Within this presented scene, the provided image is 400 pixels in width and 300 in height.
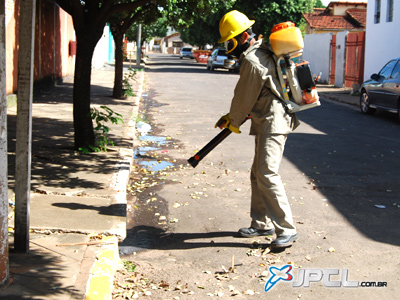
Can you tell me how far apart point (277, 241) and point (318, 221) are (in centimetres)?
120

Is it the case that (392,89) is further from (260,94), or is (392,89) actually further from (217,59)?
(217,59)

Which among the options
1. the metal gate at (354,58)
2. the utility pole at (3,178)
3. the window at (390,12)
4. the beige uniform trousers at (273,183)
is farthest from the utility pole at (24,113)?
the metal gate at (354,58)

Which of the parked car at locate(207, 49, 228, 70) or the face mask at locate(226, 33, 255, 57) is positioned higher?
the parked car at locate(207, 49, 228, 70)

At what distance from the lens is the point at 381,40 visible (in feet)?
79.4

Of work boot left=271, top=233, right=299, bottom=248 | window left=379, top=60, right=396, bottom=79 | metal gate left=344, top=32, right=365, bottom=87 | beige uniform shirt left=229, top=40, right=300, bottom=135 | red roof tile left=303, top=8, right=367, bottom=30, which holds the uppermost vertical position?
red roof tile left=303, top=8, right=367, bottom=30

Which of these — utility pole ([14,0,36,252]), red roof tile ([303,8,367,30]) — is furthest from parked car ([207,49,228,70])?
utility pole ([14,0,36,252])

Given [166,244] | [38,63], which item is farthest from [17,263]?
[38,63]

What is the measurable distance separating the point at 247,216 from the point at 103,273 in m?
2.30

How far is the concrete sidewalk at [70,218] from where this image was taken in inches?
159

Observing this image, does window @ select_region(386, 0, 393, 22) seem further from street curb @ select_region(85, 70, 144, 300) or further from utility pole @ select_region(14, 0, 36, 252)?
utility pole @ select_region(14, 0, 36, 252)

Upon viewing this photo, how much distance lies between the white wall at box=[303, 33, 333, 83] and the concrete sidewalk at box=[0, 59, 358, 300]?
74.4ft

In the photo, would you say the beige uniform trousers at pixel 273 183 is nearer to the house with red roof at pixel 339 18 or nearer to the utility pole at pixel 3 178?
the utility pole at pixel 3 178

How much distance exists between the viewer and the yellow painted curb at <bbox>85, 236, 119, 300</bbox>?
3982 millimetres

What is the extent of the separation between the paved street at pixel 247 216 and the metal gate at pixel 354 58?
15.2 metres
